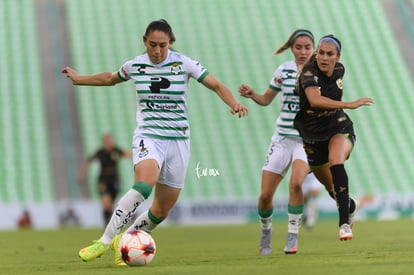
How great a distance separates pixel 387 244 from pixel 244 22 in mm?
19212

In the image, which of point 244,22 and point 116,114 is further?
point 244,22

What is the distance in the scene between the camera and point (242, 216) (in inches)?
931

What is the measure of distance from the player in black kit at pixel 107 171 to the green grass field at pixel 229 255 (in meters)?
2.27

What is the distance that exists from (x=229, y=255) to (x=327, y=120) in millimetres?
1969

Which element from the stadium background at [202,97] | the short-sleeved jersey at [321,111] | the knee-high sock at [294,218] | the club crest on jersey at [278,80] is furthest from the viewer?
the stadium background at [202,97]

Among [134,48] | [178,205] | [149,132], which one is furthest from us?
[134,48]

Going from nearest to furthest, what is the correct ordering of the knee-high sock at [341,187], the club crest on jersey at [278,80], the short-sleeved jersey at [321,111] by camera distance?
1. the knee-high sock at [341,187]
2. the short-sleeved jersey at [321,111]
3. the club crest on jersey at [278,80]

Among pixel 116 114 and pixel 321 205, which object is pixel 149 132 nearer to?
pixel 321 205

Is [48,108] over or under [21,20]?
under

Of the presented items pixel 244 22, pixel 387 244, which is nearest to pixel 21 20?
pixel 244 22

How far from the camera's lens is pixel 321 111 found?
412 inches

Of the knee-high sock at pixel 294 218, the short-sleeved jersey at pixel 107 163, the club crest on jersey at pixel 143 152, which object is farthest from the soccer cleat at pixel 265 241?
the short-sleeved jersey at pixel 107 163

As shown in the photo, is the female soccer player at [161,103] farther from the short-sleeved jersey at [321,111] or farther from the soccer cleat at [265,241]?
the soccer cleat at [265,241]

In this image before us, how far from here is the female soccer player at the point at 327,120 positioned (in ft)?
33.4
